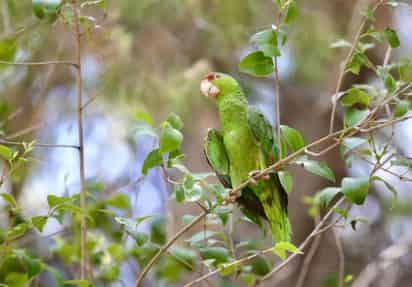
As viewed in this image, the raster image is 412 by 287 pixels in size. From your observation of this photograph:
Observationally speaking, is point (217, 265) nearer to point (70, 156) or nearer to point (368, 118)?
point (368, 118)

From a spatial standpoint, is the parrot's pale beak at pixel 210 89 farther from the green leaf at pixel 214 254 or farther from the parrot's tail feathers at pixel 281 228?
the green leaf at pixel 214 254

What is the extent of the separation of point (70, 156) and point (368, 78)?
165 centimetres

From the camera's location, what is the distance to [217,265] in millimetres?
1261

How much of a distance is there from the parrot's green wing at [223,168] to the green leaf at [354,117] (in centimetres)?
46

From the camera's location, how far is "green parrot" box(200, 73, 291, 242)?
153 centimetres

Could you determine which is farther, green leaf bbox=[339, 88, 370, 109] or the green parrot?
the green parrot

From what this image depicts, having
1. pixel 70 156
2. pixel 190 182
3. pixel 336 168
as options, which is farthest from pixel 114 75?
pixel 190 182

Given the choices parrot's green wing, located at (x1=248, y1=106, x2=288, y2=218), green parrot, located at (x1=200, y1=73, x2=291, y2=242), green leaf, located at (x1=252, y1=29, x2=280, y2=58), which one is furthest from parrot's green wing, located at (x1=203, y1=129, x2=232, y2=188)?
green leaf, located at (x1=252, y1=29, x2=280, y2=58)

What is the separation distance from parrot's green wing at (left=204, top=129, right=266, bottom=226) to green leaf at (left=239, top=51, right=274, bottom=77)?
0.48 metres

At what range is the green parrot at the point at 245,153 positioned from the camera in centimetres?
153

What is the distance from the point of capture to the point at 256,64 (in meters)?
1.13

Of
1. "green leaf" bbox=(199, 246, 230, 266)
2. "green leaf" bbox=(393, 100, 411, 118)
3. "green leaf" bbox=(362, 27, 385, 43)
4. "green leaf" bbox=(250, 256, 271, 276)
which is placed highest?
"green leaf" bbox=(362, 27, 385, 43)

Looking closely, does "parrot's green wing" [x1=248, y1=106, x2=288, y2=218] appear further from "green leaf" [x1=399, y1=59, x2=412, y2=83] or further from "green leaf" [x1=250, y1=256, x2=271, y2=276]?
"green leaf" [x1=399, y1=59, x2=412, y2=83]

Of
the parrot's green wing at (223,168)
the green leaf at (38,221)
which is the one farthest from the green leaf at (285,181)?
the green leaf at (38,221)
